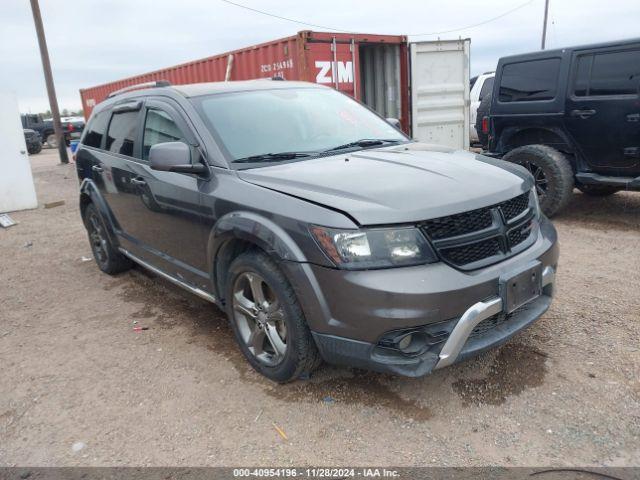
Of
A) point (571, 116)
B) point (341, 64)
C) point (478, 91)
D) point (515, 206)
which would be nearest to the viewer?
point (515, 206)

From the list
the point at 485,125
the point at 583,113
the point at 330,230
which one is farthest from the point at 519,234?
the point at 485,125

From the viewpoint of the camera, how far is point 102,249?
541cm

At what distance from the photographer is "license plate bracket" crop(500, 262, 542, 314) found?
8.66 ft

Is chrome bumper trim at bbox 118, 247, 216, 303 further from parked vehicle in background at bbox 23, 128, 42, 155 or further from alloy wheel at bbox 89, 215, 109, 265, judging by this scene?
parked vehicle in background at bbox 23, 128, 42, 155

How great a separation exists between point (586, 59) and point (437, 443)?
5.21 metres

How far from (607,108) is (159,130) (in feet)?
15.6

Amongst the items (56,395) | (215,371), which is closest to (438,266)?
(215,371)

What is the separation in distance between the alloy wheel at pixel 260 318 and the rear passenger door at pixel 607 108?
4708 millimetres

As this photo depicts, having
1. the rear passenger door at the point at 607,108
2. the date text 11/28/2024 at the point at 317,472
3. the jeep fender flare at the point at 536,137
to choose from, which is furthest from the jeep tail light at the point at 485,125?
the date text 11/28/2024 at the point at 317,472

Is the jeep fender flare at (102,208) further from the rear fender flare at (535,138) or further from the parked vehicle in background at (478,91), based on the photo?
the parked vehicle in background at (478,91)

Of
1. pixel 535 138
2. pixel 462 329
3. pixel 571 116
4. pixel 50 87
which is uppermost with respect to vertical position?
pixel 50 87

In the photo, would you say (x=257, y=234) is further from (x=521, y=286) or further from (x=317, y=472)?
(x=521, y=286)

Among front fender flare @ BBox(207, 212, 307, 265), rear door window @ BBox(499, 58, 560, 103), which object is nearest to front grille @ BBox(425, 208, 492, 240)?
front fender flare @ BBox(207, 212, 307, 265)

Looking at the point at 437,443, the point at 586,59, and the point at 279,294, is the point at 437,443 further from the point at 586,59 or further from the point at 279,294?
the point at 586,59
